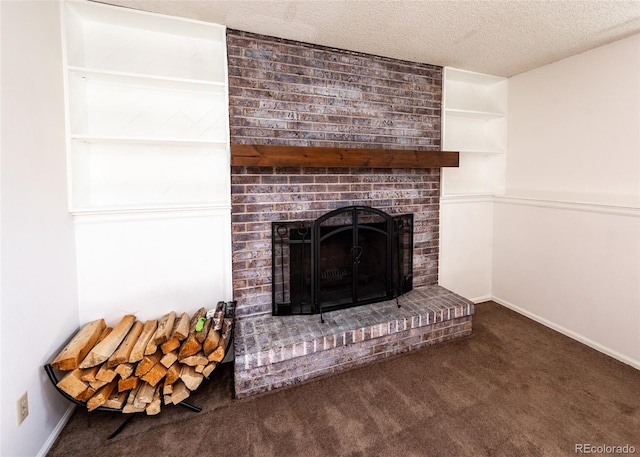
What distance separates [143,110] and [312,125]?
1.21 meters

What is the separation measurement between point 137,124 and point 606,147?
11.5 feet

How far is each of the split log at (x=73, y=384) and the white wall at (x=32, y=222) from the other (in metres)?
0.12

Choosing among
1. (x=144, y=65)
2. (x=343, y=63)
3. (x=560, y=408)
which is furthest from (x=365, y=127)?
(x=560, y=408)

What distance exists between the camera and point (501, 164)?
11.5ft

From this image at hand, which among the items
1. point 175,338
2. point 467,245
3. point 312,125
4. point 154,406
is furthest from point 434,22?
point 154,406

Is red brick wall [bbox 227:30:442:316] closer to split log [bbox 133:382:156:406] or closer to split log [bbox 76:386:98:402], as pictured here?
split log [bbox 133:382:156:406]

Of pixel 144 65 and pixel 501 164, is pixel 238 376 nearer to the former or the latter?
pixel 144 65

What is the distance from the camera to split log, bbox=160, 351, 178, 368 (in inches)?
73.4

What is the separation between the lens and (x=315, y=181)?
2666 mm

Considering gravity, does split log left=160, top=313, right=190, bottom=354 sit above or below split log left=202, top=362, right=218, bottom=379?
above

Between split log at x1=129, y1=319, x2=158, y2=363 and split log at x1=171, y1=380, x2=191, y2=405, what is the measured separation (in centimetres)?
28

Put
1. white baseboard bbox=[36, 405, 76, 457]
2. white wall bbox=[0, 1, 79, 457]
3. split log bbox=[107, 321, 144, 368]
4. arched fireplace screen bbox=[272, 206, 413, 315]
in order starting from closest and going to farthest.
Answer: white wall bbox=[0, 1, 79, 457] → white baseboard bbox=[36, 405, 76, 457] → split log bbox=[107, 321, 144, 368] → arched fireplace screen bbox=[272, 206, 413, 315]

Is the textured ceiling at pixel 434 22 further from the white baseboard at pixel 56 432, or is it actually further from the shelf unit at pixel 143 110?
the white baseboard at pixel 56 432

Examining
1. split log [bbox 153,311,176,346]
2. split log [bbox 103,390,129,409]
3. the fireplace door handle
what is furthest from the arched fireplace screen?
split log [bbox 103,390,129,409]
